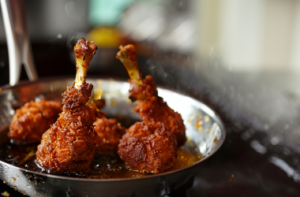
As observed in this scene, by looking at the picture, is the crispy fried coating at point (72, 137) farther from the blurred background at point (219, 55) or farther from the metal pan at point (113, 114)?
the blurred background at point (219, 55)

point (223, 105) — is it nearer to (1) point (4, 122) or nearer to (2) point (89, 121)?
(2) point (89, 121)

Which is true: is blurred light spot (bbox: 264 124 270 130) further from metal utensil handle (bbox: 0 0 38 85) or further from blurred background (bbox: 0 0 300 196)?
metal utensil handle (bbox: 0 0 38 85)

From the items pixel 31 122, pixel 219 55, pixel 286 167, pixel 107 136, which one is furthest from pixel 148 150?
pixel 219 55

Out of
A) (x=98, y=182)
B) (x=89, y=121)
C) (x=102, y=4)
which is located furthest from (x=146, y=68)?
(x=102, y=4)

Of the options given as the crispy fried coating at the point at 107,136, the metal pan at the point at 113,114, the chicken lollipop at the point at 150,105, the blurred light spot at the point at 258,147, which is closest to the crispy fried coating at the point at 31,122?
the metal pan at the point at 113,114

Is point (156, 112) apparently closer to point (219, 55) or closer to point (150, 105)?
point (150, 105)

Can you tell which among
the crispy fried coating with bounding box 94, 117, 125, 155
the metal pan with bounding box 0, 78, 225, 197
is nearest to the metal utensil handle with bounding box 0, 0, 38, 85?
the metal pan with bounding box 0, 78, 225, 197

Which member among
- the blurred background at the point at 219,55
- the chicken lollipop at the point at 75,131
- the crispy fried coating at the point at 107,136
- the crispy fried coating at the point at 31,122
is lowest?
the blurred background at the point at 219,55
